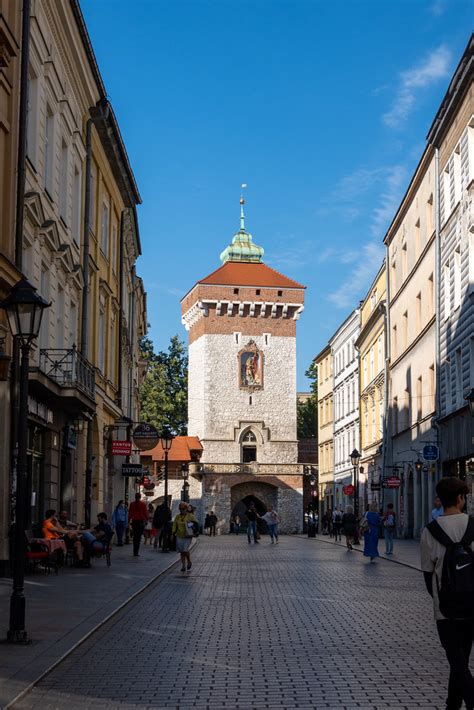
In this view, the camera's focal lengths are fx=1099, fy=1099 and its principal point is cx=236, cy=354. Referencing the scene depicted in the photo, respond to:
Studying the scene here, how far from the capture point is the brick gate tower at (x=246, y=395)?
3051 inches

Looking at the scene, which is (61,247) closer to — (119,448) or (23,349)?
(119,448)

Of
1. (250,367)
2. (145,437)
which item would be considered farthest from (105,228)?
(250,367)

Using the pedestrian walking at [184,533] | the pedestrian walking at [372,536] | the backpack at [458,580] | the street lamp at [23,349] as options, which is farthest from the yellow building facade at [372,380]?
the backpack at [458,580]

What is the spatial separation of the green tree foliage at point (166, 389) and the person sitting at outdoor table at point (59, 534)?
65835 mm

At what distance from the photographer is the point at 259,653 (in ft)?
34.8

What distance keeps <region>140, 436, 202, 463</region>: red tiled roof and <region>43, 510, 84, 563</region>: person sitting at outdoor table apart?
51820mm

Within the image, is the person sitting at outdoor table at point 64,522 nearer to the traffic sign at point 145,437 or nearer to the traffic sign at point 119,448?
the traffic sign at point 119,448

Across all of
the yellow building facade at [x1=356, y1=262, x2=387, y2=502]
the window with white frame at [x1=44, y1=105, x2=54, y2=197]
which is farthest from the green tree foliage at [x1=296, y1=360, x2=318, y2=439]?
the window with white frame at [x1=44, y1=105, x2=54, y2=197]

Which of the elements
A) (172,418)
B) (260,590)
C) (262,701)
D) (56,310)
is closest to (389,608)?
(260,590)

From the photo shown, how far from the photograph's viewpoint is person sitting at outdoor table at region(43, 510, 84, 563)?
21.7m

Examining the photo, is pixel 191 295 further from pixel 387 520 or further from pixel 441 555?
pixel 441 555

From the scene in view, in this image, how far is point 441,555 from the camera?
6.65 m

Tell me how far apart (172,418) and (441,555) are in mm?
85453

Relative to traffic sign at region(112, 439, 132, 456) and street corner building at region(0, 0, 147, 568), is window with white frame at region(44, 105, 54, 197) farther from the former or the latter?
traffic sign at region(112, 439, 132, 456)
